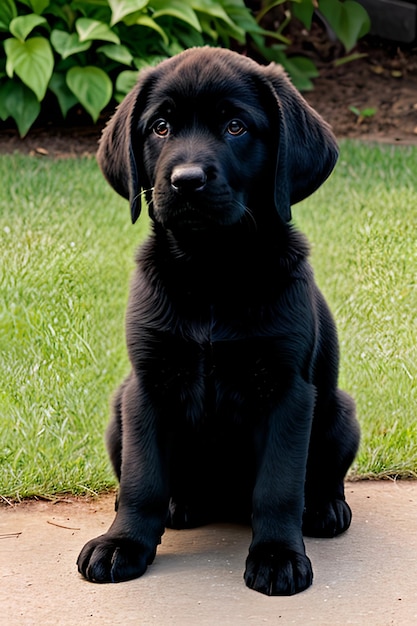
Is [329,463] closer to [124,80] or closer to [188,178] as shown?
[188,178]

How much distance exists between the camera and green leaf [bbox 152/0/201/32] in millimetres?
8125

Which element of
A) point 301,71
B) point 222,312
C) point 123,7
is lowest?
point 301,71

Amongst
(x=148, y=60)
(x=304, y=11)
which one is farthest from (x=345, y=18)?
(x=148, y=60)

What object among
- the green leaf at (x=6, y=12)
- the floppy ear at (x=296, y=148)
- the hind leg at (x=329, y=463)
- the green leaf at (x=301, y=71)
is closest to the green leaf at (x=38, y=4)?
the green leaf at (x=6, y=12)

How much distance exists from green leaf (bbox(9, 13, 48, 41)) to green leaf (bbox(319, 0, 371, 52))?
2746 mm

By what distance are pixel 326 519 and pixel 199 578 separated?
50 centimetres

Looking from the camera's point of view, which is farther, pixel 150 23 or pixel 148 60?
pixel 148 60

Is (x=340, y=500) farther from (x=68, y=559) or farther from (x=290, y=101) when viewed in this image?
(x=290, y=101)

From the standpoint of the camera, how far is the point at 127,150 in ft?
10.3

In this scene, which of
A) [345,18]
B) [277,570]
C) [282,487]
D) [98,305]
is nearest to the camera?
[277,570]

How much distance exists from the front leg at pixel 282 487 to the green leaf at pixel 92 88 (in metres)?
5.39

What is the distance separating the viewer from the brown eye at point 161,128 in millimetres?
3033

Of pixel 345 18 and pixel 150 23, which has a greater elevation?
pixel 150 23

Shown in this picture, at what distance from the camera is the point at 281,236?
3119 mm
